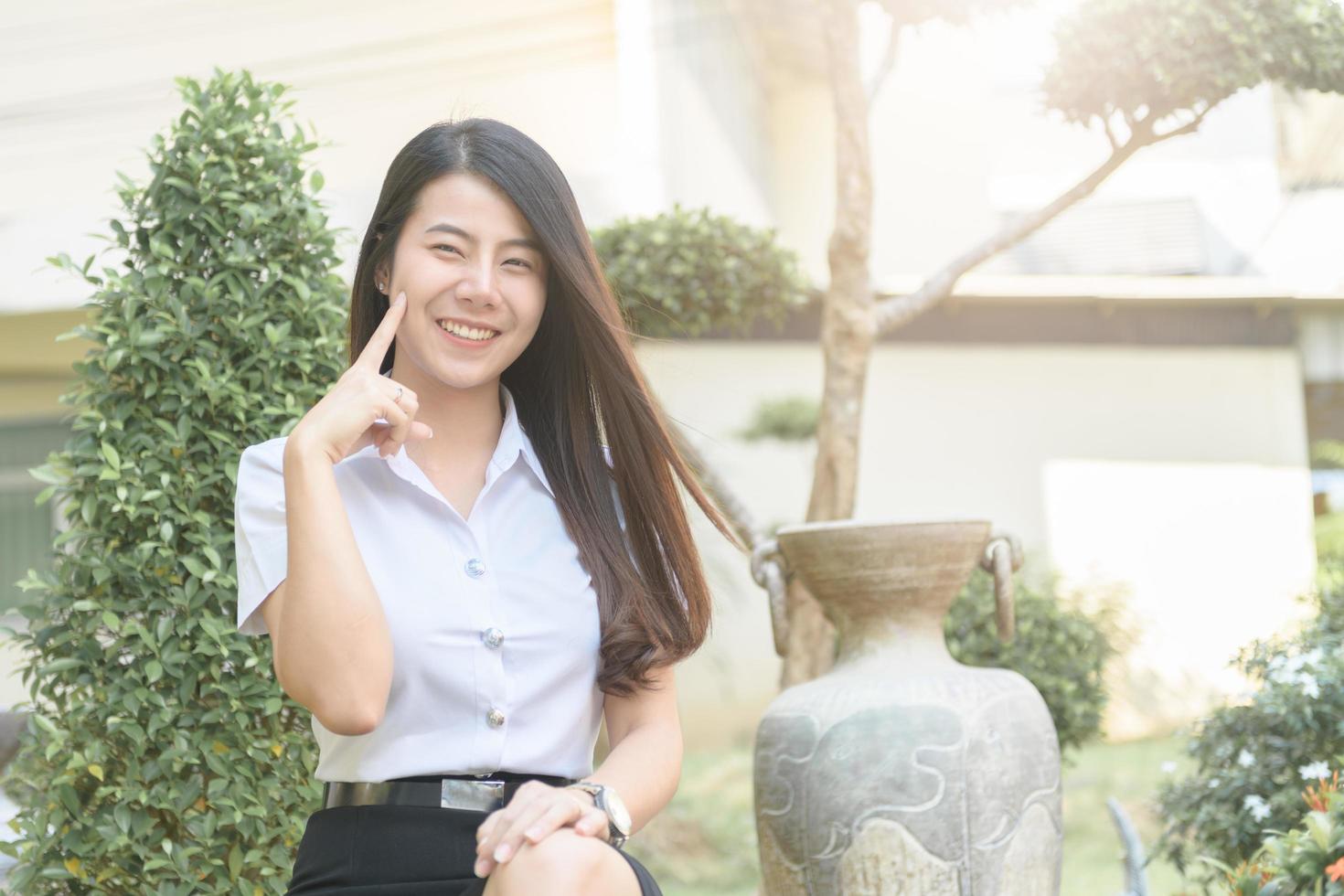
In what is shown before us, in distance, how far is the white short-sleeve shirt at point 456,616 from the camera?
1.70m

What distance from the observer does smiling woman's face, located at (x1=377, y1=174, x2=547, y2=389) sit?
5.98 feet

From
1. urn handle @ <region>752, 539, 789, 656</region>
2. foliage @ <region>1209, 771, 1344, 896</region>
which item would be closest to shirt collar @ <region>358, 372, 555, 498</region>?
urn handle @ <region>752, 539, 789, 656</region>

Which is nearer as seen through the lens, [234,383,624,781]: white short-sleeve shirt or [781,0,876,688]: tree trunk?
[234,383,624,781]: white short-sleeve shirt

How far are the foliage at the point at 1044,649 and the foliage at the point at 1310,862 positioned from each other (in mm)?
1933

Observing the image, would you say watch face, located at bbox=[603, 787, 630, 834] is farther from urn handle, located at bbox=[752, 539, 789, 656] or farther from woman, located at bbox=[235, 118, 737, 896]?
urn handle, located at bbox=[752, 539, 789, 656]

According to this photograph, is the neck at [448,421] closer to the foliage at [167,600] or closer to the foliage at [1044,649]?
the foliage at [167,600]

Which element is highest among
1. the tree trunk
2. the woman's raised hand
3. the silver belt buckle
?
the tree trunk

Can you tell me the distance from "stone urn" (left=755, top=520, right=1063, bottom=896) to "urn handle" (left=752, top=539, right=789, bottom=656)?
0.36 feet

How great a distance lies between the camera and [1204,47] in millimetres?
3883

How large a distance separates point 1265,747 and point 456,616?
8.36 feet

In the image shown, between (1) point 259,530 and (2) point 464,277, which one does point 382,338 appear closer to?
(2) point 464,277

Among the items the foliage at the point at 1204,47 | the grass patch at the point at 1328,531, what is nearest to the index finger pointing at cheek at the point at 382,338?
the foliage at the point at 1204,47

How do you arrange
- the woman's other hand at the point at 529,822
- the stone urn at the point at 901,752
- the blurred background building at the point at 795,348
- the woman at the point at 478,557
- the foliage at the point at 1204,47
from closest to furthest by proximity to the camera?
the woman's other hand at the point at 529,822 → the woman at the point at 478,557 → the stone urn at the point at 901,752 → the foliage at the point at 1204,47 → the blurred background building at the point at 795,348

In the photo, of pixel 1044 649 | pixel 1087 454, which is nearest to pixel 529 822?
pixel 1044 649
